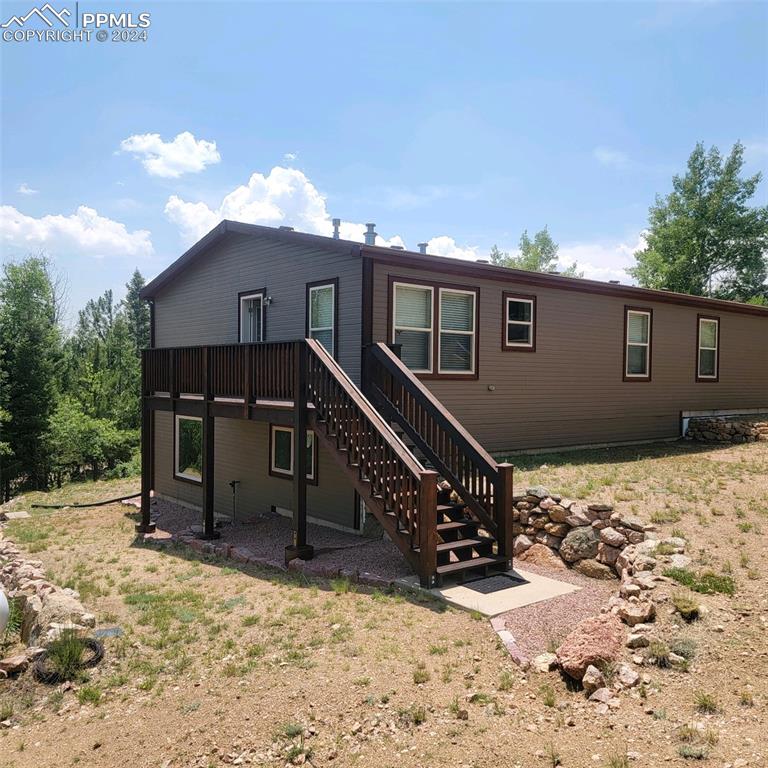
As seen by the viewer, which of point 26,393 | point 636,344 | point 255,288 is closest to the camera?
point 255,288

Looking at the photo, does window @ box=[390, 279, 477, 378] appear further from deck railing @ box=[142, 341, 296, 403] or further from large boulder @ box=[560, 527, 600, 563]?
large boulder @ box=[560, 527, 600, 563]

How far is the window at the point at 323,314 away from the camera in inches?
374

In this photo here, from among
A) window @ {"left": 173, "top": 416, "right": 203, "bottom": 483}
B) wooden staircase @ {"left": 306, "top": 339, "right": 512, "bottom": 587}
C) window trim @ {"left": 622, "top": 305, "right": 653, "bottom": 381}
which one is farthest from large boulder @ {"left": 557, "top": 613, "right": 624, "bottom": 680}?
window @ {"left": 173, "top": 416, "right": 203, "bottom": 483}

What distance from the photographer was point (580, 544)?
689 cm

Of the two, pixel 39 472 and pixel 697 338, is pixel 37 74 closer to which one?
pixel 697 338

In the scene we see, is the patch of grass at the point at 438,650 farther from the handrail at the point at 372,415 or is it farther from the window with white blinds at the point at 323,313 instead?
the window with white blinds at the point at 323,313

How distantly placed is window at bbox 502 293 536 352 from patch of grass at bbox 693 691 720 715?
24.6ft

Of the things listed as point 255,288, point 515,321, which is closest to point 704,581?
point 515,321

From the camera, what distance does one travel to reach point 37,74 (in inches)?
471

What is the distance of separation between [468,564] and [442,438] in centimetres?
179

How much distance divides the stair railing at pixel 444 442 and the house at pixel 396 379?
24 millimetres

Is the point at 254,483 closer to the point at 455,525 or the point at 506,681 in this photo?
the point at 455,525

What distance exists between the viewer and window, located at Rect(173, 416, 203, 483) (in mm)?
13188

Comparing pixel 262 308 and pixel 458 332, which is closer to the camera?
pixel 458 332
